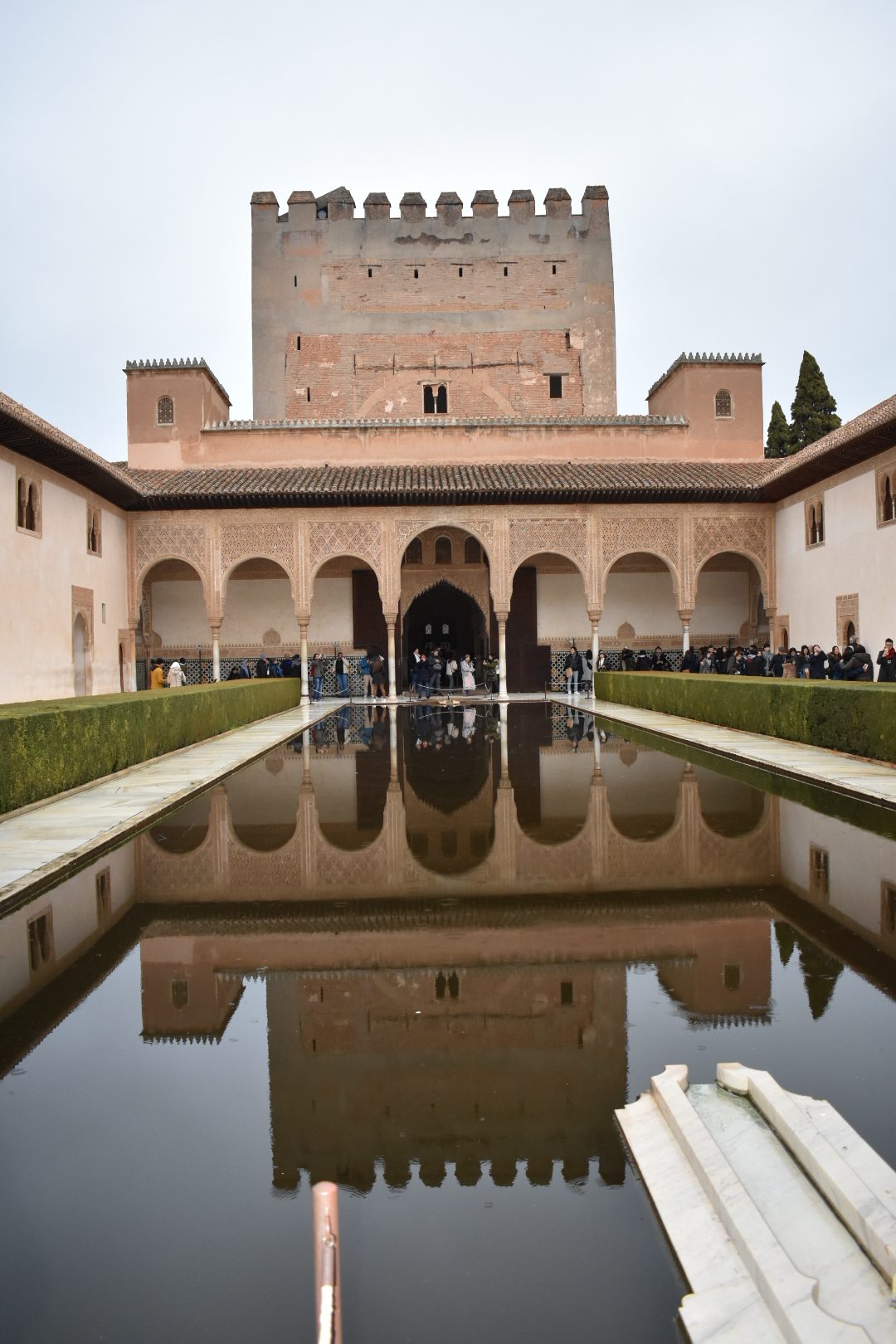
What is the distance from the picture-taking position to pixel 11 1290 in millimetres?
1881

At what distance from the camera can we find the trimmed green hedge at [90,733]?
7.05 meters

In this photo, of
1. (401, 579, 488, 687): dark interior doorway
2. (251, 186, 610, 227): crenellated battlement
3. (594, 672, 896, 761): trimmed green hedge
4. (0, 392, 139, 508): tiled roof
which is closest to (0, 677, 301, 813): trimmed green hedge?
(0, 392, 139, 508): tiled roof

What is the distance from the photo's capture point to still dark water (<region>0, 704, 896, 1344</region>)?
1891 millimetres

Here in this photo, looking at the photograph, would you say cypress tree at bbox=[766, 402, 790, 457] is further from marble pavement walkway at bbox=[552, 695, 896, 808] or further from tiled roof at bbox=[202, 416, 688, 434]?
marble pavement walkway at bbox=[552, 695, 896, 808]

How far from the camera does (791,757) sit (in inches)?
365

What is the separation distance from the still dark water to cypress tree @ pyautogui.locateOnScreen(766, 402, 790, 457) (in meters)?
28.3

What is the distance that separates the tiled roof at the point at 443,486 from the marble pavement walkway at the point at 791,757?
22.8 feet

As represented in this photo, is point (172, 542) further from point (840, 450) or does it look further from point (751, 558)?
point (840, 450)

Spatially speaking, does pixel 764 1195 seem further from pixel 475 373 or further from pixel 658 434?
pixel 475 373

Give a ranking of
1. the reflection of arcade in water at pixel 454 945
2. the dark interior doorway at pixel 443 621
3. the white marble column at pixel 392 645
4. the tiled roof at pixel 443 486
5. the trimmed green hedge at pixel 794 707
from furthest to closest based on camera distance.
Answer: the dark interior doorway at pixel 443 621 < the white marble column at pixel 392 645 < the tiled roof at pixel 443 486 < the trimmed green hedge at pixel 794 707 < the reflection of arcade in water at pixel 454 945

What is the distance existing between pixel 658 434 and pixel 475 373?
783cm

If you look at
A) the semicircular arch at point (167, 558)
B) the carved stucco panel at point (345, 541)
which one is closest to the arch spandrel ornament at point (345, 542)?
the carved stucco panel at point (345, 541)

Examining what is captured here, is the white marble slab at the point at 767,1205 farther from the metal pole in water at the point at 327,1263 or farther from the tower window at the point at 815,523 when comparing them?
the tower window at the point at 815,523

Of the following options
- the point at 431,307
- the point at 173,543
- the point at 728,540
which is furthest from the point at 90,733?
the point at 431,307
